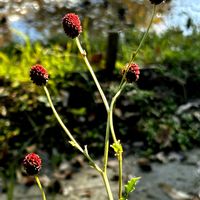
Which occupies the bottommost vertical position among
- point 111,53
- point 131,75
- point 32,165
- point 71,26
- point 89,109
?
point 89,109

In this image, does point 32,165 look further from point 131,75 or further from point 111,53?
point 111,53

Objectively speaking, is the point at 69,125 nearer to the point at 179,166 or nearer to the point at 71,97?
the point at 71,97

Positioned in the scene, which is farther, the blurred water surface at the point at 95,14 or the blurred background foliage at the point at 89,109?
the blurred water surface at the point at 95,14

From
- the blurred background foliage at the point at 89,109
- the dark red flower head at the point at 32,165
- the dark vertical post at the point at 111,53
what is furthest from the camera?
the dark vertical post at the point at 111,53

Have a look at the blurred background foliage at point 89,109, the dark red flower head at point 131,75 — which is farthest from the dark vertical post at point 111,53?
the dark red flower head at point 131,75

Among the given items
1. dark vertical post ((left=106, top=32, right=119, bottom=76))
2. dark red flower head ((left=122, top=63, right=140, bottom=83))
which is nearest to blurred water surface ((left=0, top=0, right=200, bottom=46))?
dark vertical post ((left=106, top=32, right=119, bottom=76))

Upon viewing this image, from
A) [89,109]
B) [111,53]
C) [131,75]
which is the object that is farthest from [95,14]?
[131,75]

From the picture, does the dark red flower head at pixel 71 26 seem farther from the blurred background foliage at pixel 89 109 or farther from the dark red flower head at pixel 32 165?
the blurred background foliage at pixel 89 109

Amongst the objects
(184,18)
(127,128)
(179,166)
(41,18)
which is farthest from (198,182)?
(41,18)

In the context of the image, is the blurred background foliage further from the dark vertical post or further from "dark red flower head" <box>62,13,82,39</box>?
"dark red flower head" <box>62,13,82,39</box>
